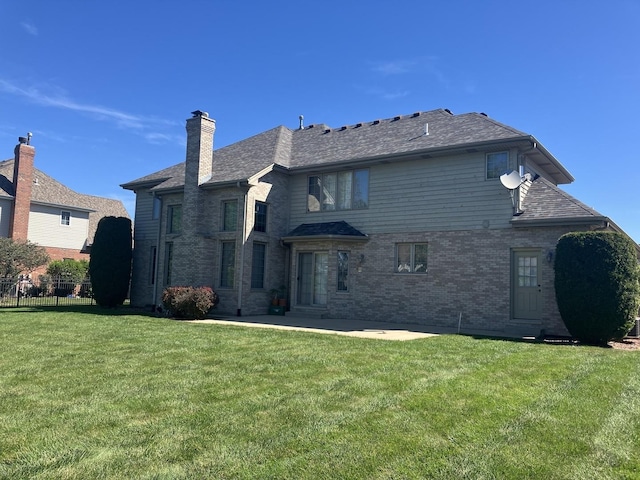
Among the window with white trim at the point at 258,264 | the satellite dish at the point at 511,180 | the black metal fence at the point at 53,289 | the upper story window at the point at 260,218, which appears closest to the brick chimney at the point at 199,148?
the upper story window at the point at 260,218

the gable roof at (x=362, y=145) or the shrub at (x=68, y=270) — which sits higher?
the gable roof at (x=362, y=145)

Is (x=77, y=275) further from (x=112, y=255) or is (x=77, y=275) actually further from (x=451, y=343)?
(x=451, y=343)

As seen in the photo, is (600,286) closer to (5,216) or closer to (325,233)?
(325,233)

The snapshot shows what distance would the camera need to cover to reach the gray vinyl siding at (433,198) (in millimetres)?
14930

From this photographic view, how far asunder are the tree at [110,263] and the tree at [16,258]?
591 cm

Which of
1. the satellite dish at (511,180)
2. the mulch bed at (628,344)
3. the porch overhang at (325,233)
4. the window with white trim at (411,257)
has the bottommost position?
the mulch bed at (628,344)

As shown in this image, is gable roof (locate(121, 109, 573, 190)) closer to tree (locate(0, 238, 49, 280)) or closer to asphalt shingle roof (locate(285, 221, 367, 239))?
asphalt shingle roof (locate(285, 221, 367, 239))

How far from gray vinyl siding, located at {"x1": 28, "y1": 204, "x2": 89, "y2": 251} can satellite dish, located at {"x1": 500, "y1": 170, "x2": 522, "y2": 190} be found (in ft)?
96.1

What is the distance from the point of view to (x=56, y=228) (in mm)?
32750

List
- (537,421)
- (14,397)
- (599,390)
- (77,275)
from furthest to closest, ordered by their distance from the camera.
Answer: (77,275)
(599,390)
(14,397)
(537,421)

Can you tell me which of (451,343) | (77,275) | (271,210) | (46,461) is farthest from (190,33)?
(77,275)

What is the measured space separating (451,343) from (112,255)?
1555cm

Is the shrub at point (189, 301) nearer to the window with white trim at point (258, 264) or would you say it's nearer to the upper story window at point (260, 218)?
the window with white trim at point (258, 264)

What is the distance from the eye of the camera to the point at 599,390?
654 centimetres
